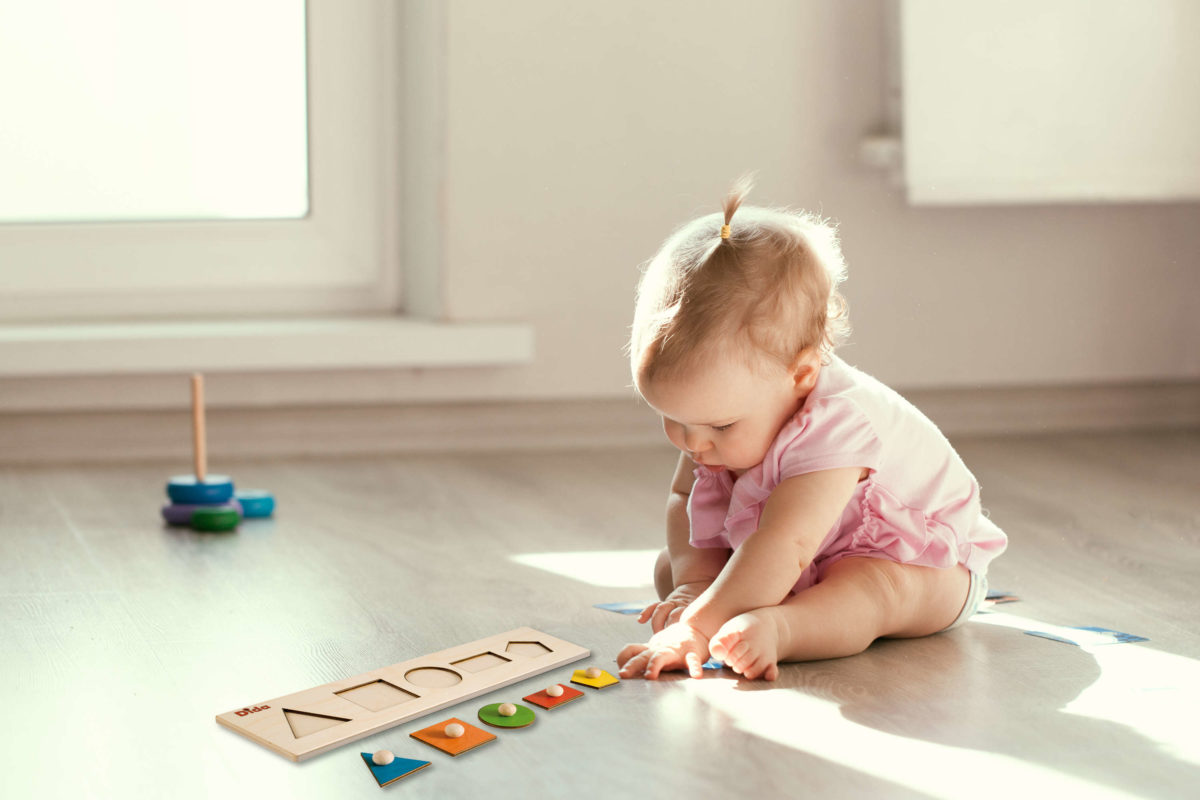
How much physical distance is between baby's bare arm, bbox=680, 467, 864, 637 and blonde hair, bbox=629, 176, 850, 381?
0.30ft

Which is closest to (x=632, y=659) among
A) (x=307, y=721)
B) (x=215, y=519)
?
(x=307, y=721)

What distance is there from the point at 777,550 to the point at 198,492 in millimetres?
718

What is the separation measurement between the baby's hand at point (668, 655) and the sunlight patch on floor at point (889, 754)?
33 millimetres

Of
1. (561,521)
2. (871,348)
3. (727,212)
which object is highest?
(727,212)

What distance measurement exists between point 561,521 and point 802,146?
30.4 inches

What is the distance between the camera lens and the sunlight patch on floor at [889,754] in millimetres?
715

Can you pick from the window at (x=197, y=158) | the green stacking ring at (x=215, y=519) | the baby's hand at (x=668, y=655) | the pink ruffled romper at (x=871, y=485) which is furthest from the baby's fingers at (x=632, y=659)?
the window at (x=197, y=158)

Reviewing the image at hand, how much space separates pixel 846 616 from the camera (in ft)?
3.10

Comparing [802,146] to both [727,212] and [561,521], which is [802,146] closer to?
[561,521]

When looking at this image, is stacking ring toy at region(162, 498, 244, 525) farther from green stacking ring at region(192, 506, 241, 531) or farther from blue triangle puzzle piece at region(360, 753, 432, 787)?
blue triangle puzzle piece at region(360, 753, 432, 787)

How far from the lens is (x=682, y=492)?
1.12 m

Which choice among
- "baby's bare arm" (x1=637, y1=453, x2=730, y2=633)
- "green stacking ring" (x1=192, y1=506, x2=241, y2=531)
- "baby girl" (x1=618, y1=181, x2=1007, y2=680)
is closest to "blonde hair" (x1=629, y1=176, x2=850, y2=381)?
"baby girl" (x1=618, y1=181, x2=1007, y2=680)

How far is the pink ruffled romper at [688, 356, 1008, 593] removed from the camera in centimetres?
97

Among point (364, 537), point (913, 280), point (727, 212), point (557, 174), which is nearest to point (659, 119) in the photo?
point (557, 174)
